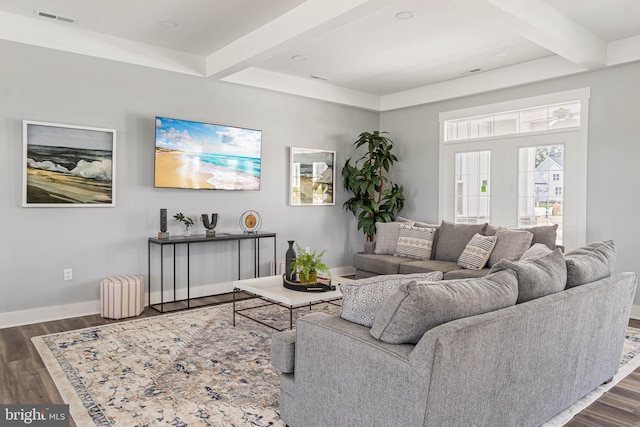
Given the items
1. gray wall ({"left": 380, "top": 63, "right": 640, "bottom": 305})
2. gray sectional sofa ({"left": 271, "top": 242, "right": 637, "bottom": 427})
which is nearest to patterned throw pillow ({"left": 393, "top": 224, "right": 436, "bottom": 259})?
gray wall ({"left": 380, "top": 63, "right": 640, "bottom": 305})

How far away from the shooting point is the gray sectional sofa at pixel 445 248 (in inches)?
178

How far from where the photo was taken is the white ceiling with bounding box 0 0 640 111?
3.67 metres

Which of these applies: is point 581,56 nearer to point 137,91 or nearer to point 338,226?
point 338,226

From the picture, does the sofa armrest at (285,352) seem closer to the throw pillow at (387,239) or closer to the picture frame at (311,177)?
the throw pillow at (387,239)

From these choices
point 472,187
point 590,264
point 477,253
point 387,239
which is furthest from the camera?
point 472,187

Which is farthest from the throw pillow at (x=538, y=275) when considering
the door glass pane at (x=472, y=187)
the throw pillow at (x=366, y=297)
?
the door glass pane at (x=472, y=187)

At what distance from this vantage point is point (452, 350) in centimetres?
168

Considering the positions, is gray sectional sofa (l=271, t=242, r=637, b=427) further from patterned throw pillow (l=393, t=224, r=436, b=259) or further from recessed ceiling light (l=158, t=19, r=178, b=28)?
recessed ceiling light (l=158, t=19, r=178, b=28)

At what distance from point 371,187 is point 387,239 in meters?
1.00

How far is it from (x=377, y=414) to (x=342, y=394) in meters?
0.20

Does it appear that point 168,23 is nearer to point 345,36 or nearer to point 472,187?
point 345,36

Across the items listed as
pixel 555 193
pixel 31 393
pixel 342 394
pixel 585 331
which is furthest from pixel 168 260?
pixel 555 193

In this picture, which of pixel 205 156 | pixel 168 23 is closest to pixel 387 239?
pixel 205 156

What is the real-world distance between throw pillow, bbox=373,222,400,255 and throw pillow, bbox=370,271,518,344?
363 cm
